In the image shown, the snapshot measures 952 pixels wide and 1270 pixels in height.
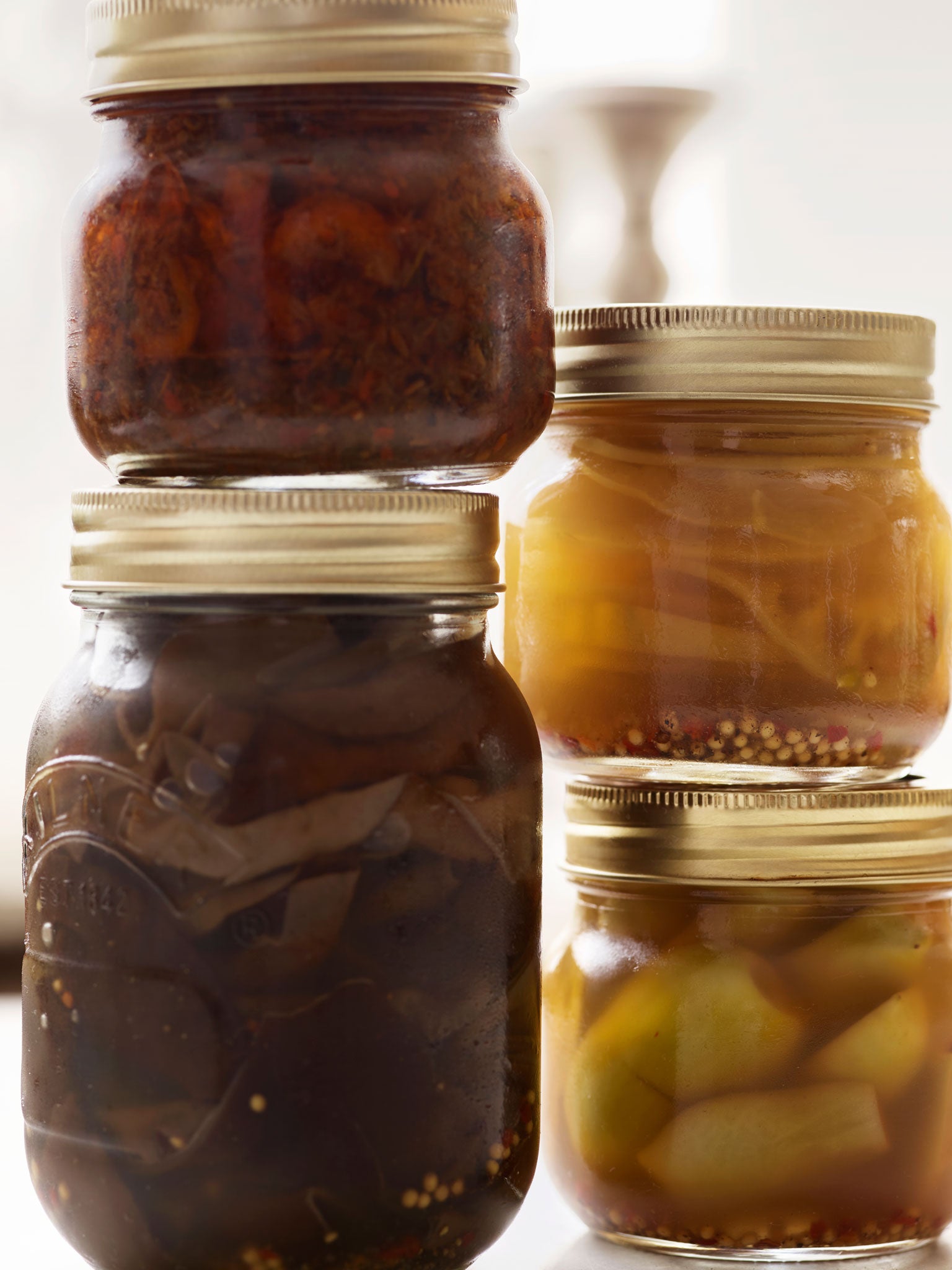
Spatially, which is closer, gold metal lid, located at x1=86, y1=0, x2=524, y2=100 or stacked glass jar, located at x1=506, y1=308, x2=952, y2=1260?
gold metal lid, located at x1=86, y1=0, x2=524, y2=100

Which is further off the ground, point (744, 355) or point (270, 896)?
point (744, 355)

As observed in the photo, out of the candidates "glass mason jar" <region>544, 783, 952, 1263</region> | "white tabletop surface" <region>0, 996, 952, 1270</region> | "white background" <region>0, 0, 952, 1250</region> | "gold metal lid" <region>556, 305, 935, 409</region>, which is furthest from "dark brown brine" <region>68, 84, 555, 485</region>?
"white background" <region>0, 0, 952, 1250</region>

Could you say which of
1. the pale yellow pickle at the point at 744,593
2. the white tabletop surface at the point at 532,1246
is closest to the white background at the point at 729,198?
the white tabletop surface at the point at 532,1246

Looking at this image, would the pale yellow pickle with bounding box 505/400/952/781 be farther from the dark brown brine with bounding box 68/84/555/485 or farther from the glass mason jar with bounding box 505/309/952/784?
the dark brown brine with bounding box 68/84/555/485

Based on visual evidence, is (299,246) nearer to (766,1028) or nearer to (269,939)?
(269,939)

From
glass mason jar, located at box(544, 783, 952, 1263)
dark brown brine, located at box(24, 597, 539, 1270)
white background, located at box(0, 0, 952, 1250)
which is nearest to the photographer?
dark brown brine, located at box(24, 597, 539, 1270)

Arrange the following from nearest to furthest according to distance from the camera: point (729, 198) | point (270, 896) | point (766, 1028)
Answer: point (270, 896) → point (766, 1028) → point (729, 198)

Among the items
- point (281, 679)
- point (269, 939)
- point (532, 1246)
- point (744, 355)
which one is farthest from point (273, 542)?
point (532, 1246)
